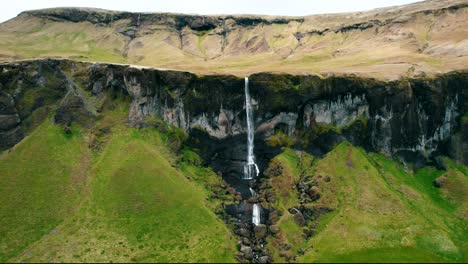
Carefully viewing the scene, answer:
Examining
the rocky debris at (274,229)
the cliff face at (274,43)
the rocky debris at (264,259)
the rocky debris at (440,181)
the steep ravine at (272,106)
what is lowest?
the rocky debris at (264,259)

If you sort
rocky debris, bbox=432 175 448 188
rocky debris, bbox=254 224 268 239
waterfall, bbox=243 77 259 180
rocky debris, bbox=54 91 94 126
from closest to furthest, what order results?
rocky debris, bbox=254 224 268 239, rocky debris, bbox=54 91 94 126, rocky debris, bbox=432 175 448 188, waterfall, bbox=243 77 259 180

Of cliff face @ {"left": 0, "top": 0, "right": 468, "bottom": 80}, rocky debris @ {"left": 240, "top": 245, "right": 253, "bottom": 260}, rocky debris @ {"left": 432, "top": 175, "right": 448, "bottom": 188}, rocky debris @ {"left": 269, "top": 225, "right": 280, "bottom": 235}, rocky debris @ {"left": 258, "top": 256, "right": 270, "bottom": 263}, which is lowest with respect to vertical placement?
rocky debris @ {"left": 258, "top": 256, "right": 270, "bottom": 263}

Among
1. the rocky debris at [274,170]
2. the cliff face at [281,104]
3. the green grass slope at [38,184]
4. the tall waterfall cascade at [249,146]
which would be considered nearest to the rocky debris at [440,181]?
the cliff face at [281,104]

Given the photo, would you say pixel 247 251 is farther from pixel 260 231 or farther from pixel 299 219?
pixel 299 219

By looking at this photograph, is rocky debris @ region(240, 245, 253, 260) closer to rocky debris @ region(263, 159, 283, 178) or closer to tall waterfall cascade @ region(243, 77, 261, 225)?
tall waterfall cascade @ region(243, 77, 261, 225)

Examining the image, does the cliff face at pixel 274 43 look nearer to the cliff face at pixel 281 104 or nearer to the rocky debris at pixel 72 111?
the cliff face at pixel 281 104

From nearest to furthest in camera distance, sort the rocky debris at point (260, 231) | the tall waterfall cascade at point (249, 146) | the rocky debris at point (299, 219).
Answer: the rocky debris at point (260, 231)
the rocky debris at point (299, 219)
the tall waterfall cascade at point (249, 146)

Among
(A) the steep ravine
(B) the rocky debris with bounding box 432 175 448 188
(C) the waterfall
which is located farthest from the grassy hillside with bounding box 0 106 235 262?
(B) the rocky debris with bounding box 432 175 448 188

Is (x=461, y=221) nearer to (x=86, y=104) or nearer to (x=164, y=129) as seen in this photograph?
(x=164, y=129)
